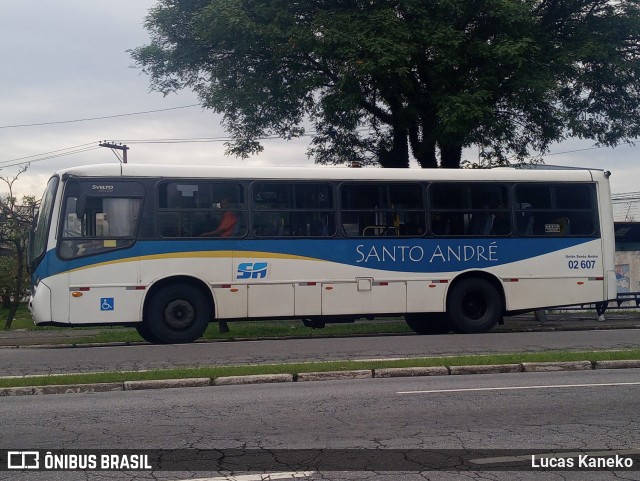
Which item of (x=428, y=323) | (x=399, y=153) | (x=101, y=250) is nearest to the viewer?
(x=101, y=250)

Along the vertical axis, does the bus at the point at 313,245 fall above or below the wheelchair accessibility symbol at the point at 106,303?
above

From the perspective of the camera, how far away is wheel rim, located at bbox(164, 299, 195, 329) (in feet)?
52.2

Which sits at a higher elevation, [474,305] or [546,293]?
[546,293]

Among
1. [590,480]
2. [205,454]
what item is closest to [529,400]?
[590,480]

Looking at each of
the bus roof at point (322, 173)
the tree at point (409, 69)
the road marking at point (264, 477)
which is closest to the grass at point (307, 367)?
the road marking at point (264, 477)

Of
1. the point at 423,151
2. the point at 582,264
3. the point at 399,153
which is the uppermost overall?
the point at 399,153

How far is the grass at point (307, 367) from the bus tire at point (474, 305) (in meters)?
4.21

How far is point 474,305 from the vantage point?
1770cm

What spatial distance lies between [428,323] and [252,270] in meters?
4.83

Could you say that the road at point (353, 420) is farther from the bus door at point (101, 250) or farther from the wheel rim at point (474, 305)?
the wheel rim at point (474, 305)

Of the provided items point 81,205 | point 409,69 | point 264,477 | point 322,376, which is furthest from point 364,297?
point 264,477

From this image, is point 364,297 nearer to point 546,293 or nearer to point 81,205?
point 546,293

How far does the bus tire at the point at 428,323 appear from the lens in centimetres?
1847

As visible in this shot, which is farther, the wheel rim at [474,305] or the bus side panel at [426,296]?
the wheel rim at [474,305]
